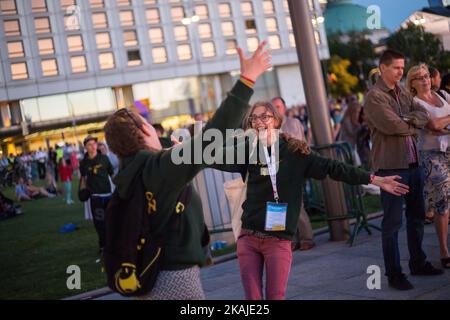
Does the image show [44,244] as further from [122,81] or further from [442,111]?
[122,81]

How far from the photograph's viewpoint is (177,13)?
52.2 metres

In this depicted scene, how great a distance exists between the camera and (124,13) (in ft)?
160

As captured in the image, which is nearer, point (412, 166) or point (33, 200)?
point (412, 166)

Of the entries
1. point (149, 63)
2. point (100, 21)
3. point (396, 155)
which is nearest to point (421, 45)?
point (396, 155)

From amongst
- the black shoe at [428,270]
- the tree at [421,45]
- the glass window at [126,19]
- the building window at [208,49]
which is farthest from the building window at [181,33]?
the black shoe at [428,270]

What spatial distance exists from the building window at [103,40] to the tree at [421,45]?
41.1m

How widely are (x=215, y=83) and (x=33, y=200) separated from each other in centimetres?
3664

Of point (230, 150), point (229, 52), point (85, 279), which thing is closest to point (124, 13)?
point (229, 52)

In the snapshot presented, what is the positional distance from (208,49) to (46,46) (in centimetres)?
Result: 2253

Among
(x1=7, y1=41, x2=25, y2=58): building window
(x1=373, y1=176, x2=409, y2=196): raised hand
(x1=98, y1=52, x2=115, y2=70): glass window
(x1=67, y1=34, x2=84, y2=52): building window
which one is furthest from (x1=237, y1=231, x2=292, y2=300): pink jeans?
(x1=98, y1=52, x2=115, y2=70): glass window

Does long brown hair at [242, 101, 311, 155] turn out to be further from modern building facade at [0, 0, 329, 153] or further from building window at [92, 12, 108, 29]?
building window at [92, 12, 108, 29]

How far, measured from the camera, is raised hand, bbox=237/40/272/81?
8.90ft

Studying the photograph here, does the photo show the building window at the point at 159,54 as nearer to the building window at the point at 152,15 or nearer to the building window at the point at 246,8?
the building window at the point at 152,15

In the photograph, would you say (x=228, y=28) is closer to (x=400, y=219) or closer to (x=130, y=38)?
(x=130, y=38)
